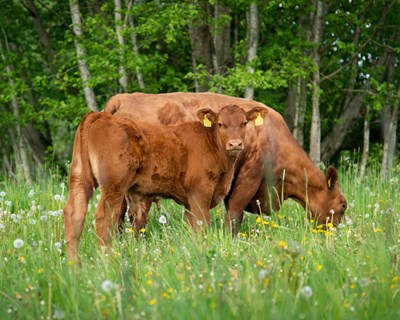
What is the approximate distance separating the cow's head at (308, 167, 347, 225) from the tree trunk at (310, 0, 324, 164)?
6.17 metres

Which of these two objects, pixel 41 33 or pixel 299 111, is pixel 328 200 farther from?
pixel 41 33

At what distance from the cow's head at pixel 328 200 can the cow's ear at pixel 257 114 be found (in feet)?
4.75

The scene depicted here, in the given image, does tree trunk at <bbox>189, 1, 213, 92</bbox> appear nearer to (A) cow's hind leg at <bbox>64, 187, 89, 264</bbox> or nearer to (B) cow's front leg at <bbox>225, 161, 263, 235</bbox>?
(B) cow's front leg at <bbox>225, 161, 263, 235</bbox>

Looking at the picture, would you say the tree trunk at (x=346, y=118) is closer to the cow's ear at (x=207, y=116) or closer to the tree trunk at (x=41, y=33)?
the tree trunk at (x=41, y=33)

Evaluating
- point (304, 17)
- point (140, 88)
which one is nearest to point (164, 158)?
point (140, 88)

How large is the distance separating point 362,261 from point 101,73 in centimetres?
1057

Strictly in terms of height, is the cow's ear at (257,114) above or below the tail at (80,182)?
above

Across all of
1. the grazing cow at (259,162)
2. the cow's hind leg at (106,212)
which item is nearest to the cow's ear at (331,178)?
the grazing cow at (259,162)

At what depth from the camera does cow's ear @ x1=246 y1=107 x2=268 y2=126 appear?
7734mm

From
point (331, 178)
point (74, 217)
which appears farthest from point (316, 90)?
point (74, 217)

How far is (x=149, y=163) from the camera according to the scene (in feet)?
23.0

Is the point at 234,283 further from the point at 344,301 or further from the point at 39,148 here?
the point at 39,148

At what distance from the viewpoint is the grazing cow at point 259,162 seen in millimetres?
8383

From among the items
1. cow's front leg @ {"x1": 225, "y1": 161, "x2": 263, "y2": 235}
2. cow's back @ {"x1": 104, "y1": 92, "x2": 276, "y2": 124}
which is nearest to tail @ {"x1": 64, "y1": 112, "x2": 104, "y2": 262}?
cow's back @ {"x1": 104, "y1": 92, "x2": 276, "y2": 124}
